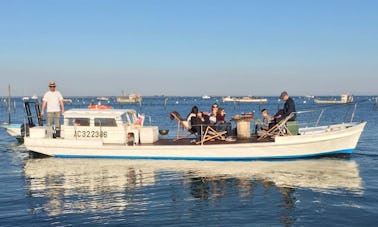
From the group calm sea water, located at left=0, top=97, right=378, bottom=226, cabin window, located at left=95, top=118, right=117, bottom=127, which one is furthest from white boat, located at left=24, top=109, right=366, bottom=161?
calm sea water, located at left=0, top=97, right=378, bottom=226

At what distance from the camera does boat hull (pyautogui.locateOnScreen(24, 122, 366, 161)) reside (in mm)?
18031

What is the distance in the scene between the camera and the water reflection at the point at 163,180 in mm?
11914

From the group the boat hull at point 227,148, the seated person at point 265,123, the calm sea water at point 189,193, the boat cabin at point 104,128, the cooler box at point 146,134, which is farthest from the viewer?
the cooler box at point 146,134

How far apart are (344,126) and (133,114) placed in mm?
10145

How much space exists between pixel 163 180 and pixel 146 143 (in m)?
5.12

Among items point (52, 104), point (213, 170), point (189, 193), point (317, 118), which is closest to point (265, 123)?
point (213, 170)

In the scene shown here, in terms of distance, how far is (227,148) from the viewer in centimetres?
1800

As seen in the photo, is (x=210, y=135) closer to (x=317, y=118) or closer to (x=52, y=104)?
(x=52, y=104)

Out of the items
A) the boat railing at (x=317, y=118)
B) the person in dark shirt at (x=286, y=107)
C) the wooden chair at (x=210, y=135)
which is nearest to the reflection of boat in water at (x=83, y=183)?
the wooden chair at (x=210, y=135)

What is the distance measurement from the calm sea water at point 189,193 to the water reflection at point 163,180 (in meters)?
0.03

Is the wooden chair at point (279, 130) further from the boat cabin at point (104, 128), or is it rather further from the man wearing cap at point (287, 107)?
the boat cabin at point (104, 128)

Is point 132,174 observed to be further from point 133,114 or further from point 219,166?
point 133,114

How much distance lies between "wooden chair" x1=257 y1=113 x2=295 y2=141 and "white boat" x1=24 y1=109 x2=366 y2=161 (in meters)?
0.37

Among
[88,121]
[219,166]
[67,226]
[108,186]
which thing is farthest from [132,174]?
[67,226]
